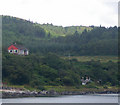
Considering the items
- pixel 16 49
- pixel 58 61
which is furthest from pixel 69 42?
pixel 58 61

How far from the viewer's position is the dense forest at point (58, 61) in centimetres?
5684

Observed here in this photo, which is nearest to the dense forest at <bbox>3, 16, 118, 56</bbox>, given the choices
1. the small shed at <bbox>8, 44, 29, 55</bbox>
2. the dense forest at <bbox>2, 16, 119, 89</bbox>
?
the dense forest at <bbox>2, 16, 119, 89</bbox>

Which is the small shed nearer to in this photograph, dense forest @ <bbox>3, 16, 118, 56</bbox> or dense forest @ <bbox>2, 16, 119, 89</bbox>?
dense forest @ <bbox>2, 16, 119, 89</bbox>

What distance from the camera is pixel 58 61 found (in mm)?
68875

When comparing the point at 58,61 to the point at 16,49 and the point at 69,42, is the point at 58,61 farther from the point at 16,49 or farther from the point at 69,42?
the point at 69,42

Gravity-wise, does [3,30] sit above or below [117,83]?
above

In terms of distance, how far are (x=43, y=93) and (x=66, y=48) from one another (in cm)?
5367

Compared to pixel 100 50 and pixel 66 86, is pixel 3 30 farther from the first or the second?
pixel 66 86

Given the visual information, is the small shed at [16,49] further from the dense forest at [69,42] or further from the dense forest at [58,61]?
the dense forest at [69,42]

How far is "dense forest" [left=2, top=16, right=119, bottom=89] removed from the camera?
56.8 m

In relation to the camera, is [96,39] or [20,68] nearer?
[20,68]

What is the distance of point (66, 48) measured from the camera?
349ft

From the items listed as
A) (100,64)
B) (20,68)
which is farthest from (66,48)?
(20,68)

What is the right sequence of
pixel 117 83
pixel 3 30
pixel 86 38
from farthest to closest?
pixel 86 38 < pixel 3 30 < pixel 117 83
